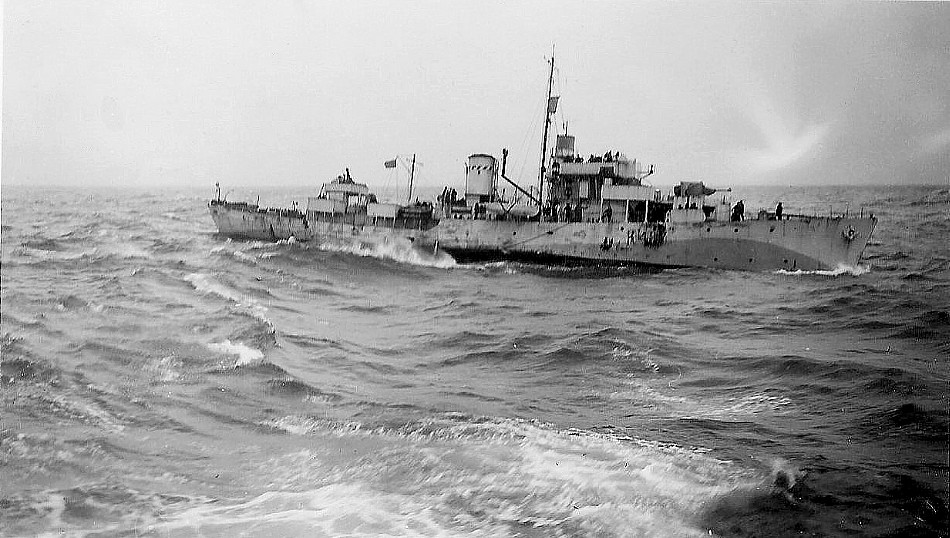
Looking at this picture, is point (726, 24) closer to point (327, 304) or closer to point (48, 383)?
point (327, 304)

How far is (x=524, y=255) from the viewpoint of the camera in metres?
3.03

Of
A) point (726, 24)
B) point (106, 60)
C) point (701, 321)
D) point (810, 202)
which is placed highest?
point (726, 24)

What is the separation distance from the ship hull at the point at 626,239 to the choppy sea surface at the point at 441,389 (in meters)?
0.08

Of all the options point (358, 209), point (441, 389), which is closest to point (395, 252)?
point (358, 209)

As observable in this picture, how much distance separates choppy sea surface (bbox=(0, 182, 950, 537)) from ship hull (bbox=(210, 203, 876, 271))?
0.08 meters

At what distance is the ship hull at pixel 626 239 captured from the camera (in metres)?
2.84

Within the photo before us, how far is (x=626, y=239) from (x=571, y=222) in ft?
0.80

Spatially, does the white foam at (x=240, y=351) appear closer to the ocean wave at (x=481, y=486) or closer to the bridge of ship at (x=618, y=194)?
the ocean wave at (x=481, y=486)

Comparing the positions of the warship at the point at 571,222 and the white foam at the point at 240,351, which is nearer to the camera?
the white foam at the point at 240,351

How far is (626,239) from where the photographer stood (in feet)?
9.82

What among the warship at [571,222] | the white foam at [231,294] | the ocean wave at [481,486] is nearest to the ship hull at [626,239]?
the warship at [571,222]

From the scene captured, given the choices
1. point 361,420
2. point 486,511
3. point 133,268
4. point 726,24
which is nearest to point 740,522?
point 486,511

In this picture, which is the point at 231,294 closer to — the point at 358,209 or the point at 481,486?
the point at 358,209

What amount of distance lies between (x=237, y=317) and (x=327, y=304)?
0.33 metres
